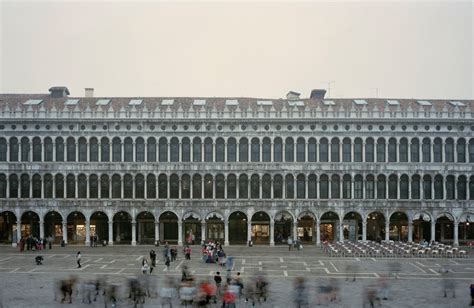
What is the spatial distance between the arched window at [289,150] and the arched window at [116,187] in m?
18.9

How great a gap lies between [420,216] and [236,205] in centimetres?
2067

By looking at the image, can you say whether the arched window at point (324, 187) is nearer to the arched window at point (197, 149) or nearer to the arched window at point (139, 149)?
the arched window at point (197, 149)

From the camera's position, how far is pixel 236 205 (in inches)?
3027

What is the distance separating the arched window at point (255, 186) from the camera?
76.9m

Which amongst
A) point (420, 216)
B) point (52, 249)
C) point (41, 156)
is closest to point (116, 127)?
point (41, 156)

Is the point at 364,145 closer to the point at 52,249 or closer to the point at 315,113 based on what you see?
the point at 315,113

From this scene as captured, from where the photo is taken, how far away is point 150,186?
253 ft

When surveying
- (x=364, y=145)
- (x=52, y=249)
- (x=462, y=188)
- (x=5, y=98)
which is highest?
(x=5, y=98)

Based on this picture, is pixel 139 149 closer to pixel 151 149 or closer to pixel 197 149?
pixel 151 149

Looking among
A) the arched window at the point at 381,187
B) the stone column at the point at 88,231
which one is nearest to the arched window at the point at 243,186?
the arched window at the point at 381,187

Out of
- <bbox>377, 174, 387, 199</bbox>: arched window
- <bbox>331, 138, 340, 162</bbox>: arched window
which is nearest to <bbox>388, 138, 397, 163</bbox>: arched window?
A: <bbox>377, 174, 387, 199</bbox>: arched window

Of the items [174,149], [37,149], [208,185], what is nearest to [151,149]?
[174,149]

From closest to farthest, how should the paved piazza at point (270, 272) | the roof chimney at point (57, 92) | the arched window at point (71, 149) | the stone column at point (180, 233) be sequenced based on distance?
the paved piazza at point (270, 272) → the stone column at point (180, 233) → the arched window at point (71, 149) → the roof chimney at point (57, 92)

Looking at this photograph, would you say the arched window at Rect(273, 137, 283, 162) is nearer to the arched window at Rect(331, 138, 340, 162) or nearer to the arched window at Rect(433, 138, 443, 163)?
the arched window at Rect(331, 138, 340, 162)
